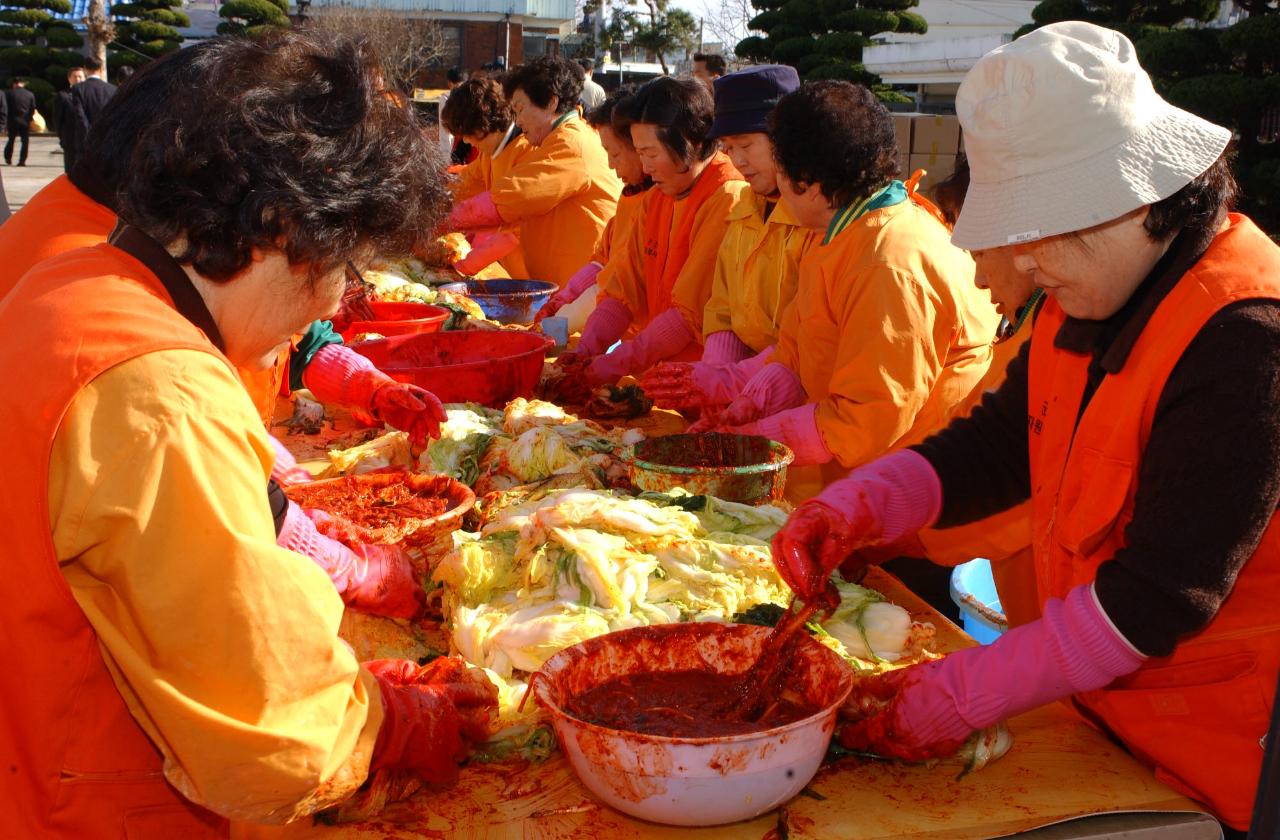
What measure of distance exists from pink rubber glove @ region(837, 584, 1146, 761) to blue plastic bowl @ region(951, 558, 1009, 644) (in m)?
1.11

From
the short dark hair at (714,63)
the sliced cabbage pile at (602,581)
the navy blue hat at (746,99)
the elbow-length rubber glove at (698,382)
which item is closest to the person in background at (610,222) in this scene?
the navy blue hat at (746,99)

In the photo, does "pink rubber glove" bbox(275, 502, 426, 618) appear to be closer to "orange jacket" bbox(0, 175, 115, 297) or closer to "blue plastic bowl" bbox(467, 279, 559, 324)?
"orange jacket" bbox(0, 175, 115, 297)

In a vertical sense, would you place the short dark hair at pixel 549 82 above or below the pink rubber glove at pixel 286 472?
above

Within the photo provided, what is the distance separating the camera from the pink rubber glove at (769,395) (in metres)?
3.84

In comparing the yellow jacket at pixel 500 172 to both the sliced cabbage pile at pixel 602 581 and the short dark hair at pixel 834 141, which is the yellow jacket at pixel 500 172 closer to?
the short dark hair at pixel 834 141

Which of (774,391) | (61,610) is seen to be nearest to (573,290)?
(774,391)

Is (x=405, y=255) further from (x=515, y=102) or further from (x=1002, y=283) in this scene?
(x=515, y=102)

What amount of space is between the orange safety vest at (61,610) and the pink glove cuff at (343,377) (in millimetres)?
2079

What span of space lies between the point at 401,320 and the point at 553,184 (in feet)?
7.45

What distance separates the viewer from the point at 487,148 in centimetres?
827

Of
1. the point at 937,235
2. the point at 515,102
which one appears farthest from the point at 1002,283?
the point at 515,102

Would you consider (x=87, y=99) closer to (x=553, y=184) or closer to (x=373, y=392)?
(x=553, y=184)

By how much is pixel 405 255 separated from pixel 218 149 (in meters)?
0.44

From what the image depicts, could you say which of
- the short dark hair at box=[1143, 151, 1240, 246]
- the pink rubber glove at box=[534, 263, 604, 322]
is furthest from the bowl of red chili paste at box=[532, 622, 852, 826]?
the pink rubber glove at box=[534, 263, 604, 322]
